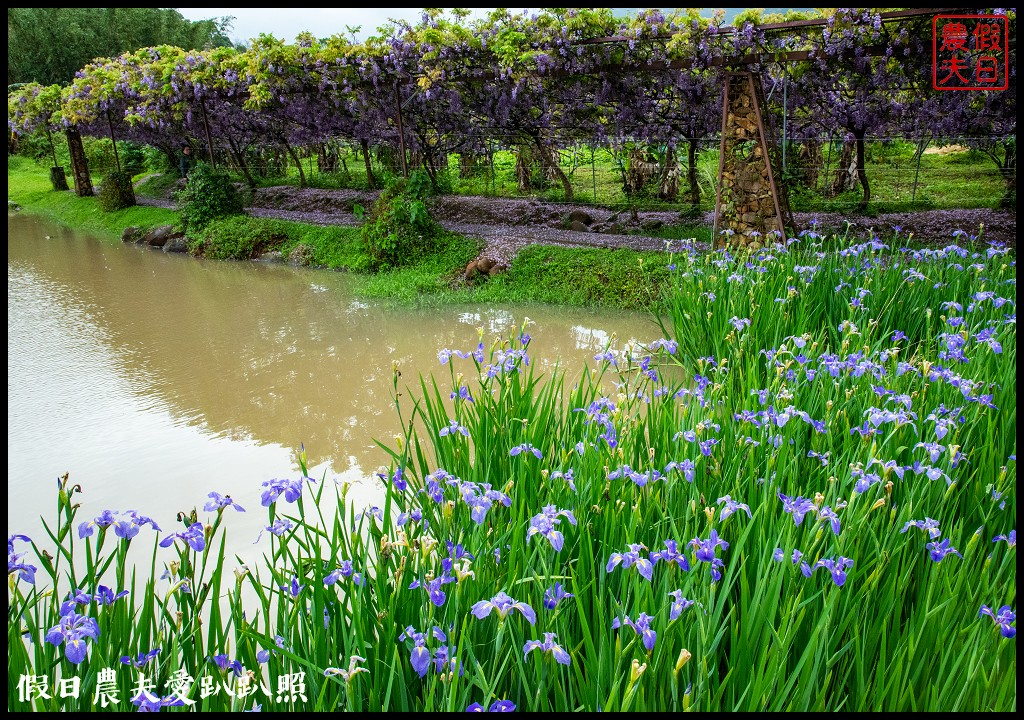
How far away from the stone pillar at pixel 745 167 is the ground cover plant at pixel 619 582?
480 centimetres

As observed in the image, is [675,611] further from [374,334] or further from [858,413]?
[374,334]

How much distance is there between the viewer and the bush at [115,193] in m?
14.3

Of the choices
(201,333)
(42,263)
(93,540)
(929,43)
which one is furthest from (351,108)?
(93,540)

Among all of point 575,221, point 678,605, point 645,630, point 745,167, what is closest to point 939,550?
point 678,605

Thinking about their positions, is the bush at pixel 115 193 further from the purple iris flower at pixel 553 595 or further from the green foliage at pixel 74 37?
the green foliage at pixel 74 37

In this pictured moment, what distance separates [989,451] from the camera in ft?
7.73

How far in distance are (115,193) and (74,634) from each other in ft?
49.4

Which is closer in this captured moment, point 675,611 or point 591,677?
point 675,611

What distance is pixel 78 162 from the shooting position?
16094 mm

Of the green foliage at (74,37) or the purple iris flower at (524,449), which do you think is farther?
the green foliage at (74,37)

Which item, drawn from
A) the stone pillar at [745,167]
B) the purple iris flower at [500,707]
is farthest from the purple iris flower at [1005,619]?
the stone pillar at [745,167]

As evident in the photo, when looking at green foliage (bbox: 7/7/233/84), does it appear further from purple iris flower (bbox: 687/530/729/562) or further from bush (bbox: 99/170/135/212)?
purple iris flower (bbox: 687/530/729/562)

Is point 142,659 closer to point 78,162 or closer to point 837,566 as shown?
point 837,566

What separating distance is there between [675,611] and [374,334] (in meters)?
5.43
